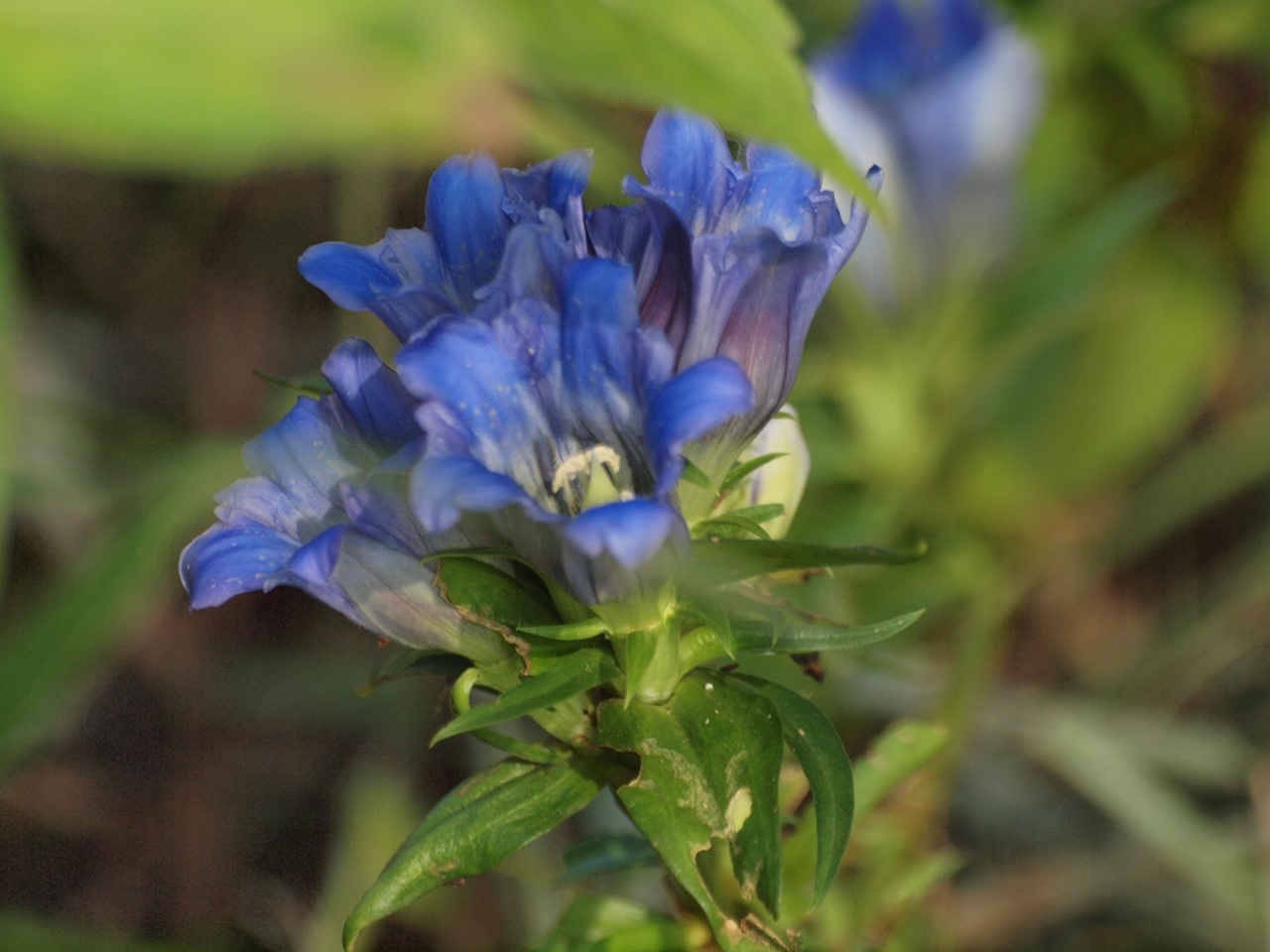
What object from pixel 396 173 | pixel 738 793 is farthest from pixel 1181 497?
pixel 738 793

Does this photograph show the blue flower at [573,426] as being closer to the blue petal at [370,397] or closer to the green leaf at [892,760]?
the blue petal at [370,397]

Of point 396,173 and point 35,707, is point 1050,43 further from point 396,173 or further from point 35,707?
point 35,707

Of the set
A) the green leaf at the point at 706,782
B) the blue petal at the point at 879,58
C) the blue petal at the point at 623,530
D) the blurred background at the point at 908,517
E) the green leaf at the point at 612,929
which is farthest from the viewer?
the blue petal at the point at 879,58

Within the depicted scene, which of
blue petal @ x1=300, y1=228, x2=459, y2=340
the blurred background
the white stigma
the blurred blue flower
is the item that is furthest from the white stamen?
the blurred blue flower

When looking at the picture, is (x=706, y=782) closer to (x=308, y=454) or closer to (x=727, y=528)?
(x=727, y=528)

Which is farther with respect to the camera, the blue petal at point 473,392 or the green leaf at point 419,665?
the green leaf at point 419,665

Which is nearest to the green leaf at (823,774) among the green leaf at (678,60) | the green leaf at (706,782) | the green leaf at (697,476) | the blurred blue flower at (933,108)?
the green leaf at (706,782)

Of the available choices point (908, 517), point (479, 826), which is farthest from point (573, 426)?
point (908, 517)
